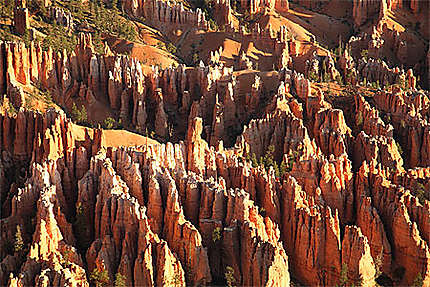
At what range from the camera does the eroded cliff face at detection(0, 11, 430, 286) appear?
43.7 meters

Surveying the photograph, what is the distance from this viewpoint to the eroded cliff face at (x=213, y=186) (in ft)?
143

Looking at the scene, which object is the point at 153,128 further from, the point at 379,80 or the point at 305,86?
the point at 379,80

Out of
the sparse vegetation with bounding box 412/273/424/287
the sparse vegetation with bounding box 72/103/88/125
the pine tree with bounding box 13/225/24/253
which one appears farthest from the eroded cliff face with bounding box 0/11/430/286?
the sparse vegetation with bounding box 72/103/88/125

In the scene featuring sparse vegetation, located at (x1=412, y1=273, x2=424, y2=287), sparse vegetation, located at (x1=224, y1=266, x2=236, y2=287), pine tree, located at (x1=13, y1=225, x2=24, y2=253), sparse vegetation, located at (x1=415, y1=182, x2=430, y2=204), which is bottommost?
sparse vegetation, located at (x1=412, y1=273, x2=424, y2=287)

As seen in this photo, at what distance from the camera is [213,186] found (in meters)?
49.2

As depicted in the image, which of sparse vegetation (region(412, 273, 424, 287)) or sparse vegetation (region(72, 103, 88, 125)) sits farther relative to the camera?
sparse vegetation (region(72, 103, 88, 125))

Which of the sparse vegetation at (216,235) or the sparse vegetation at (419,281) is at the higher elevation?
the sparse vegetation at (216,235)

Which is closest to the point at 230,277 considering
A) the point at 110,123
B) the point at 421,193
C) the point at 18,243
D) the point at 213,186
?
the point at 213,186

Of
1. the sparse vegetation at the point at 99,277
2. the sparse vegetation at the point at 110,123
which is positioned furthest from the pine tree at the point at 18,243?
the sparse vegetation at the point at 110,123

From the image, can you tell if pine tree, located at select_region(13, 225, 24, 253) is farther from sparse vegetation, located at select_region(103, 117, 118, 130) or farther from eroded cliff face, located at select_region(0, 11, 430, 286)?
sparse vegetation, located at select_region(103, 117, 118, 130)

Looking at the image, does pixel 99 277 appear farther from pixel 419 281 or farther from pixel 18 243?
pixel 419 281

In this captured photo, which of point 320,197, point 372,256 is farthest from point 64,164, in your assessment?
point 372,256

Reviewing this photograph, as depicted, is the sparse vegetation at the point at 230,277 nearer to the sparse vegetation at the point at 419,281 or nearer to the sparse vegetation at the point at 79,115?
the sparse vegetation at the point at 419,281

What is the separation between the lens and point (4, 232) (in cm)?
4597
